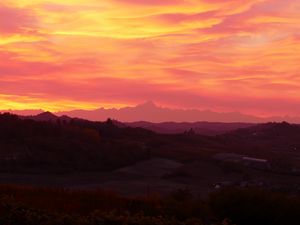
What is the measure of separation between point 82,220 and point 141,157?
205 feet

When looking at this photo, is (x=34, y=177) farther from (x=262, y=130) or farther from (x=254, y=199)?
(x=262, y=130)

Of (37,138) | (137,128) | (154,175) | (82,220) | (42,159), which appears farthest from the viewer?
(137,128)

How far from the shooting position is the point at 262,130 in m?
124

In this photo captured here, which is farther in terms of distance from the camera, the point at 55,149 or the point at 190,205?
the point at 55,149

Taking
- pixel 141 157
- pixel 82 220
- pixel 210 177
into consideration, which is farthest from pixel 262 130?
pixel 82 220

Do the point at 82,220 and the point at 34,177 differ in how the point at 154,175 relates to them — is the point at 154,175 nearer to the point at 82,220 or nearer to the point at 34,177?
the point at 34,177

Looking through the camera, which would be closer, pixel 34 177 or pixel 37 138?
pixel 34 177

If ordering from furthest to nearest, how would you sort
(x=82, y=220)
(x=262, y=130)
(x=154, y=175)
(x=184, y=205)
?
(x=262, y=130) < (x=154, y=175) < (x=184, y=205) < (x=82, y=220)

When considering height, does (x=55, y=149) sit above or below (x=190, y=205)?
above

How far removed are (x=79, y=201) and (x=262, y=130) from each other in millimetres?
107160

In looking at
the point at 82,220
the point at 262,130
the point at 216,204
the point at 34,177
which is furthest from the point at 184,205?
the point at 262,130

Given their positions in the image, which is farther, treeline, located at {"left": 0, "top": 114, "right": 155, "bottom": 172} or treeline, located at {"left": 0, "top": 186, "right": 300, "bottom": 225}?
treeline, located at {"left": 0, "top": 114, "right": 155, "bottom": 172}

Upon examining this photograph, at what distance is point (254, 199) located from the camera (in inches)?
803

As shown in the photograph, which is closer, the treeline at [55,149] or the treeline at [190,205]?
the treeline at [190,205]
